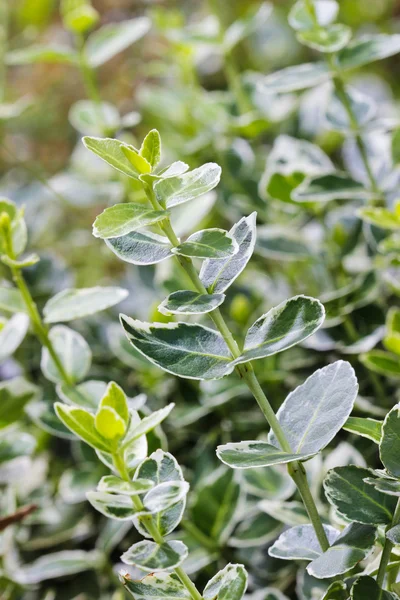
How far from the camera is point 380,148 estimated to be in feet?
2.30

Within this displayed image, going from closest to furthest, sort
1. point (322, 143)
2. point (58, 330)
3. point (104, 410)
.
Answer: point (104, 410) → point (58, 330) → point (322, 143)

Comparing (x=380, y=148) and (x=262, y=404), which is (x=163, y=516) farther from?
(x=380, y=148)

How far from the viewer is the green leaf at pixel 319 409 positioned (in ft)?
1.20

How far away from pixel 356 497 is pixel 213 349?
0.10 meters

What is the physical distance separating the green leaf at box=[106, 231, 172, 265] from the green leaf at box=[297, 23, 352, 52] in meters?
0.28

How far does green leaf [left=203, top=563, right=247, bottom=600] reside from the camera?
0.37 m

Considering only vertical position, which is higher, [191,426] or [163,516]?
[163,516]

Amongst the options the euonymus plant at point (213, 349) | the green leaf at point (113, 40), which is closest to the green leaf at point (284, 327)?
the euonymus plant at point (213, 349)

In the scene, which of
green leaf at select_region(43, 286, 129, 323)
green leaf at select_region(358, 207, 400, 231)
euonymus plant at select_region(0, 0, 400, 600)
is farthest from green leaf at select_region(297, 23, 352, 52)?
green leaf at select_region(43, 286, 129, 323)

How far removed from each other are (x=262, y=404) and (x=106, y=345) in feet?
1.39

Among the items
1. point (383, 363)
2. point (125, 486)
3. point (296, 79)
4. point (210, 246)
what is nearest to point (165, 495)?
point (125, 486)

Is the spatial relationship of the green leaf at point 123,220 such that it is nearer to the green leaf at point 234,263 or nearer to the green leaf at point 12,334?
the green leaf at point 234,263

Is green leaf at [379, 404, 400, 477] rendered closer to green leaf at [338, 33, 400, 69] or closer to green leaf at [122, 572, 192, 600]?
green leaf at [122, 572, 192, 600]

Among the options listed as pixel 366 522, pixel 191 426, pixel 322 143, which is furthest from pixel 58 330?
pixel 322 143
